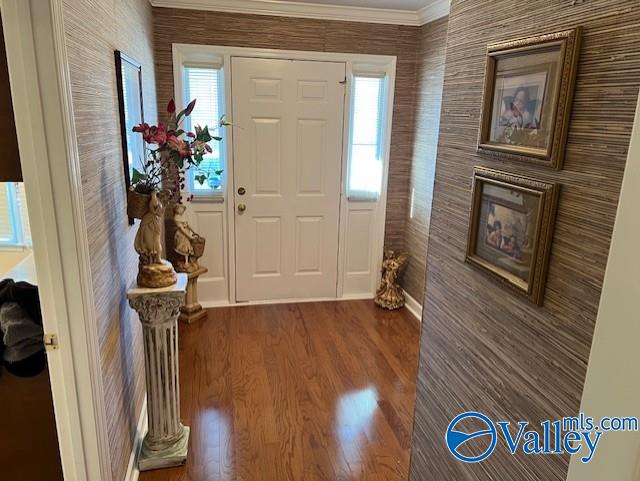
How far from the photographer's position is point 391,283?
13.1 feet

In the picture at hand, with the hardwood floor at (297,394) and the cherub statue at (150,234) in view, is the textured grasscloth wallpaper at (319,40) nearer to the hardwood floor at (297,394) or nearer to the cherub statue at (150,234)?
the hardwood floor at (297,394)

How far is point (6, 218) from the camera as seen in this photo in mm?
3156

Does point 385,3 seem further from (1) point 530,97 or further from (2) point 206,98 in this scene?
(1) point 530,97

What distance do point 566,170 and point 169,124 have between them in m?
1.49

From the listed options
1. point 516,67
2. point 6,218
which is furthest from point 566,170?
point 6,218

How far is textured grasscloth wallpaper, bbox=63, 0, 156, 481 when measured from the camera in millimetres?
1476

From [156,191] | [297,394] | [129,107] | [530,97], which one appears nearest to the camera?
[530,97]

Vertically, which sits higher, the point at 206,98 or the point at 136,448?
the point at 206,98

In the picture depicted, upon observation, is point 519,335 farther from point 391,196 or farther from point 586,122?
point 391,196

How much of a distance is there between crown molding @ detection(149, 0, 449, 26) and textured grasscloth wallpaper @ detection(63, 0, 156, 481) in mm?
1094

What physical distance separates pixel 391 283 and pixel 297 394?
1.58 metres

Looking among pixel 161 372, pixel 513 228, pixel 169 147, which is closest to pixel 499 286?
pixel 513 228

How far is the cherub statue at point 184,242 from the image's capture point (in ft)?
10.2

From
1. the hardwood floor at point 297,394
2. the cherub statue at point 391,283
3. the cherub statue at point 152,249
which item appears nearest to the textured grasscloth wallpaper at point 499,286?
the hardwood floor at point 297,394
